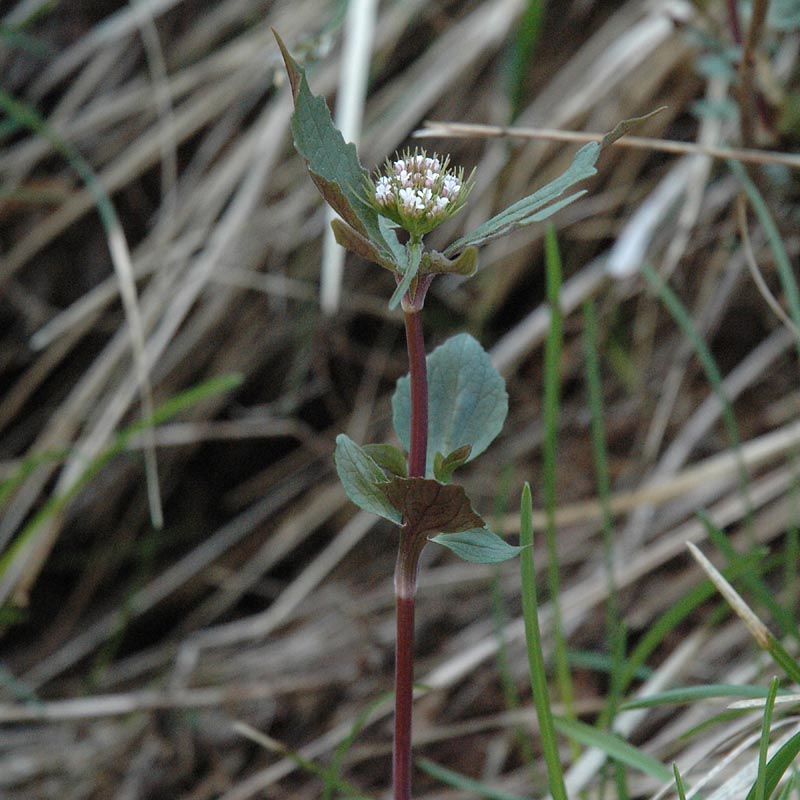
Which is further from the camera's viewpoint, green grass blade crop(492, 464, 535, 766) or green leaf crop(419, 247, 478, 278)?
green grass blade crop(492, 464, 535, 766)

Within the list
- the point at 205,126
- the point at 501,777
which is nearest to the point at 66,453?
the point at 501,777

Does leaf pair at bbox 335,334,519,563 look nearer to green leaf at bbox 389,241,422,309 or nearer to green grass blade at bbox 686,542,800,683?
green leaf at bbox 389,241,422,309

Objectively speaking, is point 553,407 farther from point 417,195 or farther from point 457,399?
point 417,195

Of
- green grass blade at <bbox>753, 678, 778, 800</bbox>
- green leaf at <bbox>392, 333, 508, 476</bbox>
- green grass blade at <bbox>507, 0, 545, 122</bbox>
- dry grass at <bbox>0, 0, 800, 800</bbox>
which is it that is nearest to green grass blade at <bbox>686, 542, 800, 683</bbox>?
green grass blade at <bbox>753, 678, 778, 800</bbox>

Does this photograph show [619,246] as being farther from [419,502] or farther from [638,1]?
[419,502]

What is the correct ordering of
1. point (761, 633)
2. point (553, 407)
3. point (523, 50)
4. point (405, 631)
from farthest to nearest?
point (523, 50), point (553, 407), point (761, 633), point (405, 631)

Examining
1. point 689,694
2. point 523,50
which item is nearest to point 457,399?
point 689,694

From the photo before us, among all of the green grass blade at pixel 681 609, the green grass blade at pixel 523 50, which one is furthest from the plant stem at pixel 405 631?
the green grass blade at pixel 523 50
